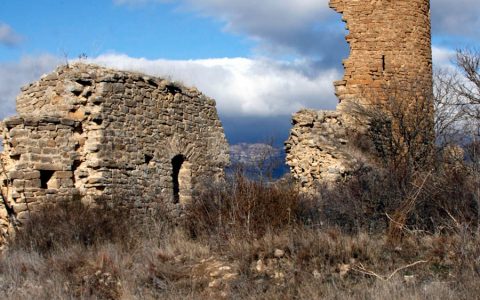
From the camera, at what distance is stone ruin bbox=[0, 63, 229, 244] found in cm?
1123

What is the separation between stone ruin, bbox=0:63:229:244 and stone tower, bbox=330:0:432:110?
522cm

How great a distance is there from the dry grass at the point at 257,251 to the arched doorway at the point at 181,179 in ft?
7.13

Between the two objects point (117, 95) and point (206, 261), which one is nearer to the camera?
point (206, 261)

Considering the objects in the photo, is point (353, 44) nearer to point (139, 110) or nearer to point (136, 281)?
point (139, 110)

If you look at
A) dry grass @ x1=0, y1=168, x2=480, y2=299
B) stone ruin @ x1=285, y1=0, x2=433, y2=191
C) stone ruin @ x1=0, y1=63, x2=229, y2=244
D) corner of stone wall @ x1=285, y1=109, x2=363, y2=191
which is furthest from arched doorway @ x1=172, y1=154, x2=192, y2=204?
stone ruin @ x1=285, y1=0, x2=433, y2=191

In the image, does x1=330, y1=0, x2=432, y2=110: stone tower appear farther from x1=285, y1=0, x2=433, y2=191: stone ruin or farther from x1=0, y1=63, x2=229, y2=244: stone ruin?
x1=0, y1=63, x2=229, y2=244: stone ruin

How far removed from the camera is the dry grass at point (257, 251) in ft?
23.5

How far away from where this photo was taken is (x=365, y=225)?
32.4 feet

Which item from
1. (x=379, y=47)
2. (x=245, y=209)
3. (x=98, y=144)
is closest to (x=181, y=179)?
(x=98, y=144)

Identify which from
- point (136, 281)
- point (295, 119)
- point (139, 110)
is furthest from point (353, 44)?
point (136, 281)

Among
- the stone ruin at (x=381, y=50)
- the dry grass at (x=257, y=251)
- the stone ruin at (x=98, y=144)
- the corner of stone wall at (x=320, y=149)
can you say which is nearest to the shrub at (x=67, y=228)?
the dry grass at (x=257, y=251)

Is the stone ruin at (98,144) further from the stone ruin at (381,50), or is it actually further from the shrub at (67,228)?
the stone ruin at (381,50)

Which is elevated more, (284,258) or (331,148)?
A: (331,148)

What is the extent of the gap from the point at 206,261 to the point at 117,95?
5036 millimetres
